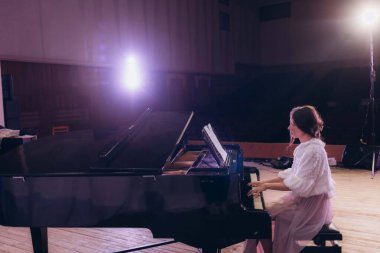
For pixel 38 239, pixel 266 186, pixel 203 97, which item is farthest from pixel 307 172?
pixel 203 97

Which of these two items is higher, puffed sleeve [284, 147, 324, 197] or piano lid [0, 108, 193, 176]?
piano lid [0, 108, 193, 176]

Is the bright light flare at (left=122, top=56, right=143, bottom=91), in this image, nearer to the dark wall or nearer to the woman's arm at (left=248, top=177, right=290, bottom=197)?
the dark wall

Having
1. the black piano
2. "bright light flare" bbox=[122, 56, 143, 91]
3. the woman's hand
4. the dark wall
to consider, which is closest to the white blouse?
the woman's hand

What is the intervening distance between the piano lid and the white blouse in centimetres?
70

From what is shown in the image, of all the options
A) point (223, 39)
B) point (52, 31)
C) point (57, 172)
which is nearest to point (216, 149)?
point (57, 172)

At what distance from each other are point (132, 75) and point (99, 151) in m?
7.04

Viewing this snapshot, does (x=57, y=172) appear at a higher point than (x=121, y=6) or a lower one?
lower

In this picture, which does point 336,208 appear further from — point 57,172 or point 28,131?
point 28,131

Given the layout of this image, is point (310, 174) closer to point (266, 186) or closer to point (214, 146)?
point (266, 186)

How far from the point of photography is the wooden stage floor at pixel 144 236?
305cm

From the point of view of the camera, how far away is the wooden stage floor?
3047mm

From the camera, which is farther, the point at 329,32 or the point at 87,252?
the point at 329,32

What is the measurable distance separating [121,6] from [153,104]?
104 inches

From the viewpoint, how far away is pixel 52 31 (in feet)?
24.2
